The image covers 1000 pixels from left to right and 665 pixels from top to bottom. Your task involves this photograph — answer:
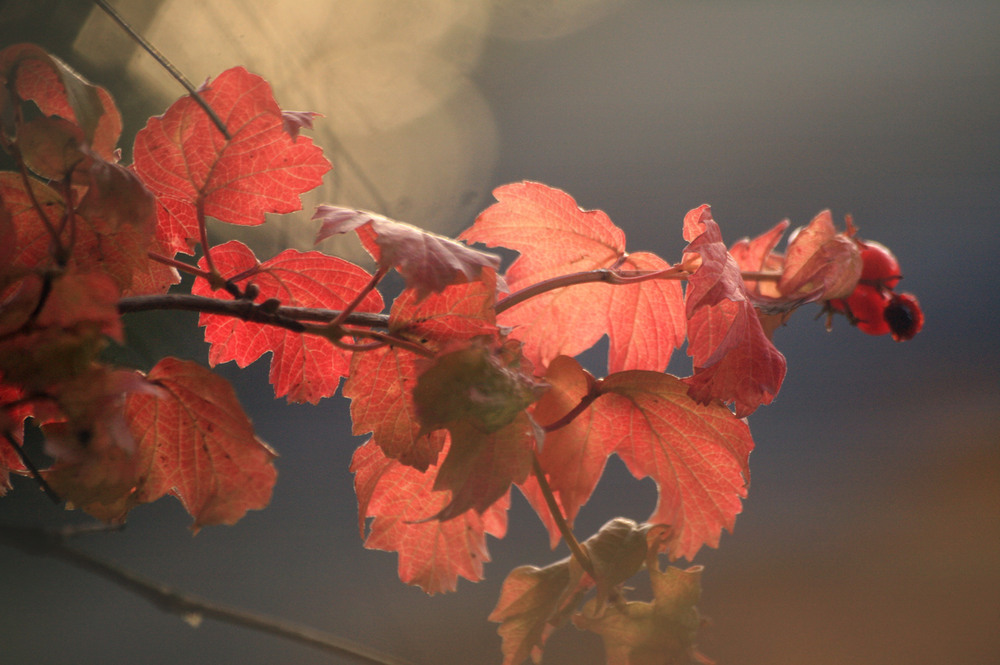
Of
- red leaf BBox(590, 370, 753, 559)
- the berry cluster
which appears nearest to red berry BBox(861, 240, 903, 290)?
the berry cluster

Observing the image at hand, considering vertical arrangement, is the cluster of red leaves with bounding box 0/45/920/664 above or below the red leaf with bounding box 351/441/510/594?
above

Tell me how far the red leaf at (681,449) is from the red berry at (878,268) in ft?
0.39

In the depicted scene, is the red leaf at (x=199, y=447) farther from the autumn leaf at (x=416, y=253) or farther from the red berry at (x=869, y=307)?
the red berry at (x=869, y=307)

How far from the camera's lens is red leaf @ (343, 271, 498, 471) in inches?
8.3

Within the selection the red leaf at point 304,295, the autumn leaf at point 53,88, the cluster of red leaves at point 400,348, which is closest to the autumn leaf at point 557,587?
the cluster of red leaves at point 400,348

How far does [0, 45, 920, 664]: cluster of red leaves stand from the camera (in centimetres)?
17

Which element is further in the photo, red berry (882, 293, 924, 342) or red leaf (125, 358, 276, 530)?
red berry (882, 293, 924, 342)

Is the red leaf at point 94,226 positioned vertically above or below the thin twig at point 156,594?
above

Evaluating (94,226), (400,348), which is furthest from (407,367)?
(94,226)

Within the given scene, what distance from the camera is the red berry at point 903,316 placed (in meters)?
0.30

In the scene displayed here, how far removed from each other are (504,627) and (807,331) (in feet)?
4.35

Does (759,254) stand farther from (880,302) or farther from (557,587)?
(557,587)

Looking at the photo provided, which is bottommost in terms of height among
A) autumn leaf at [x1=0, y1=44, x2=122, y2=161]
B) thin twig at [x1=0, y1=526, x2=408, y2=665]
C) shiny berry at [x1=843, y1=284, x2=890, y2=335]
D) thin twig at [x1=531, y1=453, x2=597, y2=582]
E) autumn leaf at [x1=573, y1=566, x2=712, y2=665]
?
thin twig at [x1=0, y1=526, x2=408, y2=665]

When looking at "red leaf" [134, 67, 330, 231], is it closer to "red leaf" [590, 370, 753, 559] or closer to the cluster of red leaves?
the cluster of red leaves
